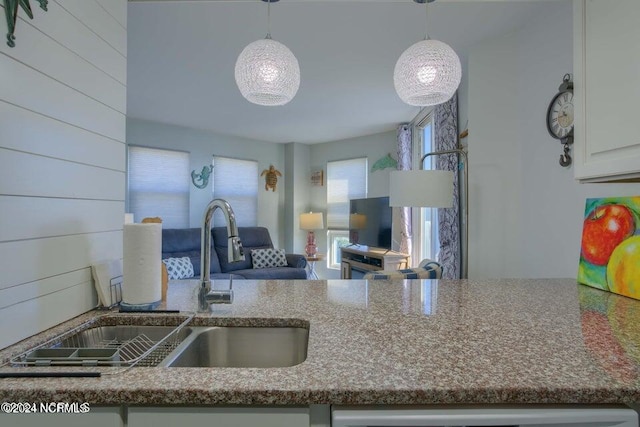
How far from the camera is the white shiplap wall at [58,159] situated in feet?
2.55

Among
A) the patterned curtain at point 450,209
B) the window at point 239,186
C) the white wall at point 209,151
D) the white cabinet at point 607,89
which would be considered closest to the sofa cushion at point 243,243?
the white wall at point 209,151

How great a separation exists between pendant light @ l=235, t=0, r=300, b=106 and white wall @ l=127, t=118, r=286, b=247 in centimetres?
266

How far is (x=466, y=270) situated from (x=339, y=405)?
6.67 feet

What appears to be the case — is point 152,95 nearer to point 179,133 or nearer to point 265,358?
point 179,133

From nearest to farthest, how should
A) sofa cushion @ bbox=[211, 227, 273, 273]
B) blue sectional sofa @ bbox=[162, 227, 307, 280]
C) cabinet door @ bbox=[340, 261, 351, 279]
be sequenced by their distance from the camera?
blue sectional sofa @ bbox=[162, 227, 307, 280] → sofa cushion @ bbox=[211, 227, 273, 273] → cabinet door @ bbox=[340, 261, 351, 279]

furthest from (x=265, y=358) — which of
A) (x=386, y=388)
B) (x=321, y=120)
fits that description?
(x=321, y=120)

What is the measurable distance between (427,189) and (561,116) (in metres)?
0.82

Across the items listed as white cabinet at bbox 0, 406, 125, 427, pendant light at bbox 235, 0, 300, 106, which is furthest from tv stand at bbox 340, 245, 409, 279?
white cabinet at bbox 0, 406, 125, 427

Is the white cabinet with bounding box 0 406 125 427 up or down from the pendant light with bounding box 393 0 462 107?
down

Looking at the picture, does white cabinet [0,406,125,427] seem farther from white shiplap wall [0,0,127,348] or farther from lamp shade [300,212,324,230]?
lamp shade [300,212,324,230]

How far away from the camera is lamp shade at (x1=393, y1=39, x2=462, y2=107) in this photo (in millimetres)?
1364

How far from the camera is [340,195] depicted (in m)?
5.52

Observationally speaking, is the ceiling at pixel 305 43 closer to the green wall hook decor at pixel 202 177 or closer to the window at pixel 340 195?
the green wall hook decor at pixel 202 177

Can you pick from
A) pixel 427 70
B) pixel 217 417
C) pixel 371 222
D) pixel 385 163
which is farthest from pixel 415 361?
pixel 385 163
